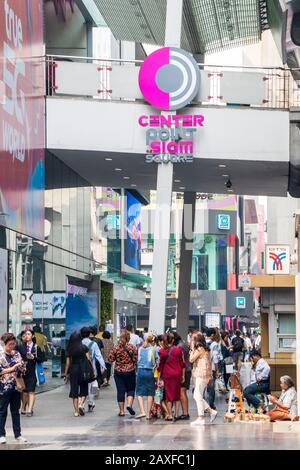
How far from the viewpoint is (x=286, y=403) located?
2136 cm

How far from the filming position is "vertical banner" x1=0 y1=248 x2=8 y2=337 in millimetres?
25469

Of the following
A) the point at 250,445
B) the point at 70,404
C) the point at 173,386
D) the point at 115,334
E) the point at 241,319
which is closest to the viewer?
the point at 250,445

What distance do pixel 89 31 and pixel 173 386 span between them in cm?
2229

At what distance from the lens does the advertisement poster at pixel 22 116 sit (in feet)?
83.9

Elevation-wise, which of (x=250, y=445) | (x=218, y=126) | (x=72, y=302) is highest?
(x=218, y=126)

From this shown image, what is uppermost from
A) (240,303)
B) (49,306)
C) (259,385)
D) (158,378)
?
(240,303)

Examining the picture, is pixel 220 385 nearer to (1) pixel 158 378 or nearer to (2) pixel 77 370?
(1) pixel 158 378

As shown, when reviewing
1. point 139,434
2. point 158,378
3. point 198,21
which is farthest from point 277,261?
point 139,434

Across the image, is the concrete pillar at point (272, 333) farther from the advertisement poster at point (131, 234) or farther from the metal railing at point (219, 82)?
the advertisement poster at point (131, 234)

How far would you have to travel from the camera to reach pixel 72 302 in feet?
123

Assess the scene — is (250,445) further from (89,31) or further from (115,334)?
(115,334)

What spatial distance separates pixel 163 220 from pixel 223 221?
105 m

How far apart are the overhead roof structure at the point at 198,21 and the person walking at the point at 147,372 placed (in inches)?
669
